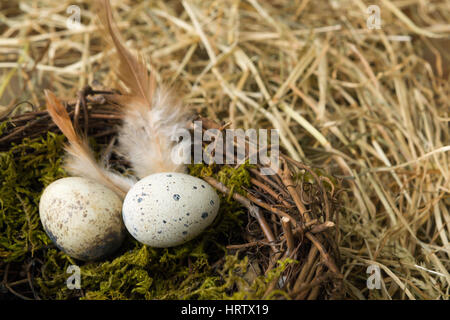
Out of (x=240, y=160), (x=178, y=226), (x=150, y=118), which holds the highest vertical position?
(x=150, y=118)

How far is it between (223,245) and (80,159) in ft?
1.79

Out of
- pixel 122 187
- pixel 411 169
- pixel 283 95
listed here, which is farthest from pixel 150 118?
pixel 411 169

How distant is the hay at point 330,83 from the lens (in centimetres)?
135

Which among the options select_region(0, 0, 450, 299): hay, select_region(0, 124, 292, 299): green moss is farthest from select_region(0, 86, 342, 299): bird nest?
select_region(0, 0, 450, 299): hay

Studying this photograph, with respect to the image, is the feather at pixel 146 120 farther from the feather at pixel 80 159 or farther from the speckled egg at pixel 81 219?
the speckled egg at pixel 81 219

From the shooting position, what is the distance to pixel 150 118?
1.35 m

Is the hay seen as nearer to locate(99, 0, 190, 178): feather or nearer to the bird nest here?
the bird nest

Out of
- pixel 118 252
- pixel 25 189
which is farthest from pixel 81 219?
pixel 25 189

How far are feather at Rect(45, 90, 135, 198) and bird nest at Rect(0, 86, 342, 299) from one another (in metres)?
0.06

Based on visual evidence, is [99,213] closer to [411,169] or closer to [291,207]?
[291,207]

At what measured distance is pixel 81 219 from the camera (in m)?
1.13

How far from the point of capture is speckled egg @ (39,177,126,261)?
3.70ft

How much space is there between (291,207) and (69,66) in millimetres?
1478

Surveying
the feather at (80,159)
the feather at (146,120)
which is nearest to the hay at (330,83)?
the feather at (80,159)
